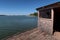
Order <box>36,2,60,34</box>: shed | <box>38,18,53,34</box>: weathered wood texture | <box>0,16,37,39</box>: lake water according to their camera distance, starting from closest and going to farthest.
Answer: <box>36,2,60,34</box>: shed, <box>38,18,53,34</box>: weathered wood texture, <box>0,16,37,39</box>: lake water

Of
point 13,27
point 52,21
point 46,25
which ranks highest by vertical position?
point 52,21

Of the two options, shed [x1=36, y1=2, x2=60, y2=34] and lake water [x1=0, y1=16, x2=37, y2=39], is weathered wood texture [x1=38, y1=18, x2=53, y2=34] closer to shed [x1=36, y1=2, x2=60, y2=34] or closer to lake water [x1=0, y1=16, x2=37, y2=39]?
shed [x1=36, y1=2, x2=60, y2=34]

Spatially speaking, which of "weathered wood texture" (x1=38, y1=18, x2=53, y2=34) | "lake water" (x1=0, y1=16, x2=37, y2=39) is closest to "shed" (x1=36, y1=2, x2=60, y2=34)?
"weathered wood texture" (x1=38, y1=18, x2=53, y2=34)

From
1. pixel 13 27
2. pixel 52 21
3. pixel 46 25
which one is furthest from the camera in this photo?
pixel 13 27

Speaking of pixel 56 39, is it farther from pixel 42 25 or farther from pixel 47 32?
pixel 42 25

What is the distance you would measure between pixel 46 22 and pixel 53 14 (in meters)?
1.34

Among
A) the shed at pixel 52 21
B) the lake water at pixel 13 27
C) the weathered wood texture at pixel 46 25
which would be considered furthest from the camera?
the lake water at pixel 13 27

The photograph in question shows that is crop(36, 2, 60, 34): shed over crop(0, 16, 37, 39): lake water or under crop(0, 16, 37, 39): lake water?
over

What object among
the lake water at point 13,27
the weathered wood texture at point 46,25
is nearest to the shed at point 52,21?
the weathered wood texture at point 46,25

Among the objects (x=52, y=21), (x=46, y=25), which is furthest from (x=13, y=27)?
(x=52, y=21)

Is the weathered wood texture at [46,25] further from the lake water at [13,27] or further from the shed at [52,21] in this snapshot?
the lake water at [13,27]

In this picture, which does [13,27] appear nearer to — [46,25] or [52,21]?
[46,25]

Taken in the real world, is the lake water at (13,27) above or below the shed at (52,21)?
below

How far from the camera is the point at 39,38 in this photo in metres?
10.5
